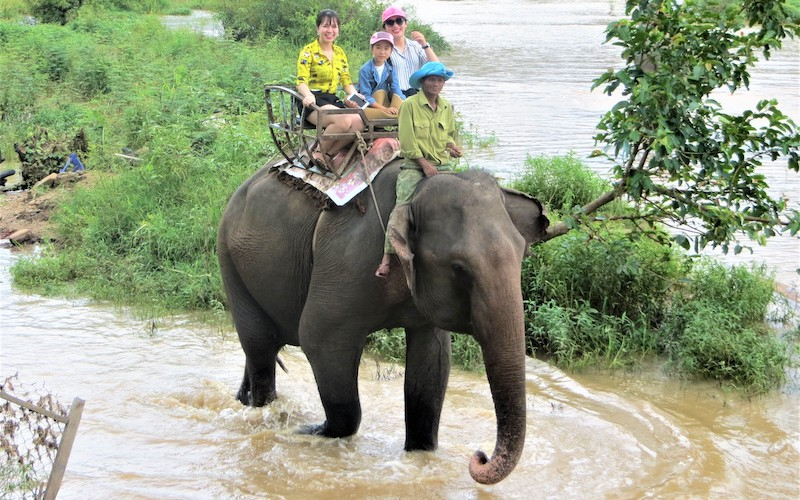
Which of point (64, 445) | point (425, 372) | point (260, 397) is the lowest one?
point (260, 397)

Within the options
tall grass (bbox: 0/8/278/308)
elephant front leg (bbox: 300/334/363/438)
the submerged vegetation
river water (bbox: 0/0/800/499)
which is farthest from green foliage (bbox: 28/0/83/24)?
elephant front leg (bbox: 300/334/363/438)

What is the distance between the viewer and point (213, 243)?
330 inches

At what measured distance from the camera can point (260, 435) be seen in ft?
18.8

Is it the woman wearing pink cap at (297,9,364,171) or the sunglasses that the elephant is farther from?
the sunglasses

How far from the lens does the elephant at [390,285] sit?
3883mm

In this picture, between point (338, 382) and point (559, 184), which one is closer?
point (338, 382)

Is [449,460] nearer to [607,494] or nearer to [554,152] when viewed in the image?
[607,494]

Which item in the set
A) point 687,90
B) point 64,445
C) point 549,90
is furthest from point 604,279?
point 549,90

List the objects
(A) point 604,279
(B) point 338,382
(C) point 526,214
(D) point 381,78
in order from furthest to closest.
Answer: (A) point 604,279 < (D) point 381,78 < (B) point 338,382 < (C) point 526,214

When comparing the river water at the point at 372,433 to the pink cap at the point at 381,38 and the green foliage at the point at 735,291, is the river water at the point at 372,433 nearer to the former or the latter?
the green foliage at the point at 735,291

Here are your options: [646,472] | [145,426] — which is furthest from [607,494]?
[145,426]

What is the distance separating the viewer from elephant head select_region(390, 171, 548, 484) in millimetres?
3863

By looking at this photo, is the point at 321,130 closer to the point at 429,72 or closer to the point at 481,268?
the point at 429,72

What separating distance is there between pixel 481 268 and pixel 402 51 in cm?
213
